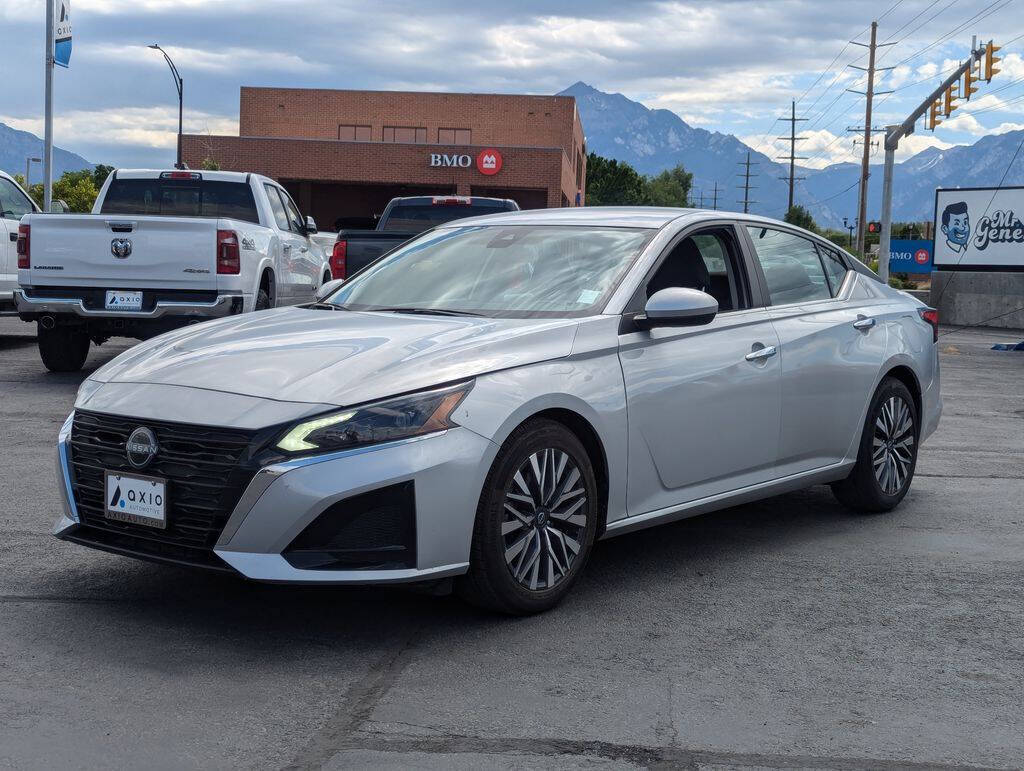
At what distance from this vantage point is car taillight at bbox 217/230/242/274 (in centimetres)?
1161

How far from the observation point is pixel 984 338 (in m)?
26.9

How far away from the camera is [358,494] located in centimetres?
423

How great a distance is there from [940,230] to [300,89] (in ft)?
139

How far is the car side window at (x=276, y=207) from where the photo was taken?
14094mm

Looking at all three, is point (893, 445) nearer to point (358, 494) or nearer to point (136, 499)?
point (358, 494)

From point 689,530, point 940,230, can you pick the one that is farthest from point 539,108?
point 689,530

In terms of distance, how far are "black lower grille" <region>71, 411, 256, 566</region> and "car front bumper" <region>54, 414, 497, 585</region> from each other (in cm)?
6

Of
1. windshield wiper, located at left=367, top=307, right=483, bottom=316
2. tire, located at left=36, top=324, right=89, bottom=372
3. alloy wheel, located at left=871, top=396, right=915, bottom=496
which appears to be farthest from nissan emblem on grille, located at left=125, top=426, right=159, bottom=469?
tire, located at left=36, top=324, right=89, bottom=372

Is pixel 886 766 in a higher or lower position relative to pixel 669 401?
lower

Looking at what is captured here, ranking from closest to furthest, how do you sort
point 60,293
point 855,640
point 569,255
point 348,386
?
point 348,386
point 855,640
point 569,255
point 60,293

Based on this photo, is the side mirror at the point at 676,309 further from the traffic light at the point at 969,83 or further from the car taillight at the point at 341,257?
the traffic light at the point at 969,83

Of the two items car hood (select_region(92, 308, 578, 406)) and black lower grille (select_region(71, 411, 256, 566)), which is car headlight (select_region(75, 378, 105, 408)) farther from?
black lower grille (select_region(71, 411, 256, 566))

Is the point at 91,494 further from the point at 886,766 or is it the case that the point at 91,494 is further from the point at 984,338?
the point at 984,338

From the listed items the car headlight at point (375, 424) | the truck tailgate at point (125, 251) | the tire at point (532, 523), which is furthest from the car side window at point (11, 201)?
the car headlight at point (375, 424)
